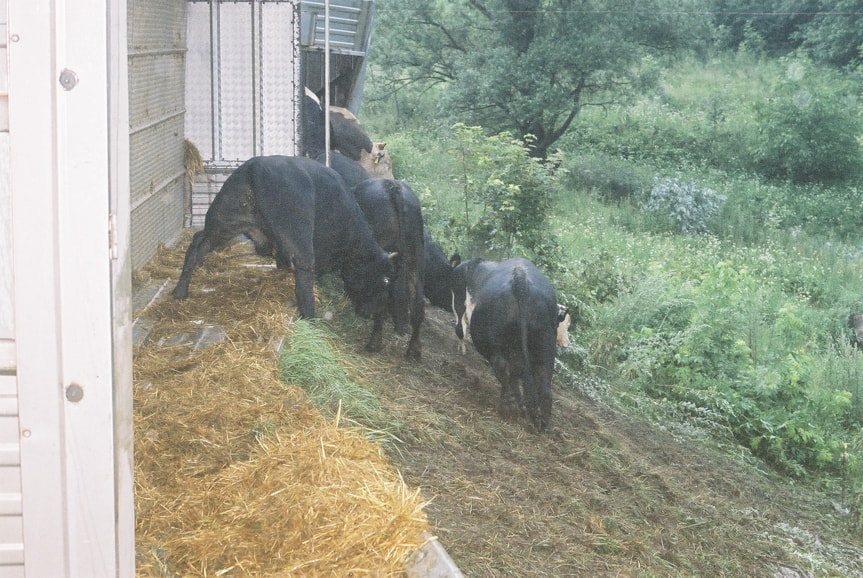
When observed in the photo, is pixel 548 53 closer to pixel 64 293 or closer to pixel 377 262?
pixel 377 262

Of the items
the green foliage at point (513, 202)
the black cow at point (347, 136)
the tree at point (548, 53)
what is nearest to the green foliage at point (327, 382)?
the green foliage at point (513, 202)

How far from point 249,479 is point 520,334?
12.1 feet

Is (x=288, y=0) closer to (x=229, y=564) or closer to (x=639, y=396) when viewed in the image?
(x=639, y=396)

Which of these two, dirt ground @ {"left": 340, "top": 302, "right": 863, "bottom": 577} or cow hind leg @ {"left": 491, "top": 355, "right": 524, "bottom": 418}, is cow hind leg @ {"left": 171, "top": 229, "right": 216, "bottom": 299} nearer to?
dirt ground @ {"left": 340, "top": 302, "right": 863, "bottom": 577}

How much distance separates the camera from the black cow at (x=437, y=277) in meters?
11.2

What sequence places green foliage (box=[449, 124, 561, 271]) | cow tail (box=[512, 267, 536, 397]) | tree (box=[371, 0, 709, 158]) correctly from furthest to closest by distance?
tree (box=[371, 0, 709, 158])
green foliage (box=[449, 124, 561, 271])
cow tail (box=[512, 267, 536, 397])

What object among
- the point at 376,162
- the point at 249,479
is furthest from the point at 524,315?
the point at 376,162

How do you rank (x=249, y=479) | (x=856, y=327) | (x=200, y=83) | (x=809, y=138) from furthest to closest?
(x=809, y=138) < (x=856, y=327) < (x=200, y=83) < (x=249, y=479)

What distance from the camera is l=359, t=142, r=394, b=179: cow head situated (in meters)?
14.4

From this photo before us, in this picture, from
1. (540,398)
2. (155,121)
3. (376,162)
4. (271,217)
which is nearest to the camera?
(271,217)

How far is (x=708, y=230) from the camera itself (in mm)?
21641

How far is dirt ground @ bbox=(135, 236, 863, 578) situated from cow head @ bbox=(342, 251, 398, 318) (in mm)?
299

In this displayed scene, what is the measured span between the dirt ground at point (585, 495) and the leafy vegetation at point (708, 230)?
3.87ft

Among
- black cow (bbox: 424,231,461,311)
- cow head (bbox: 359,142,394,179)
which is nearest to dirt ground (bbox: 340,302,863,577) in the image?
black cow (bbox: 424,231,461,311)
